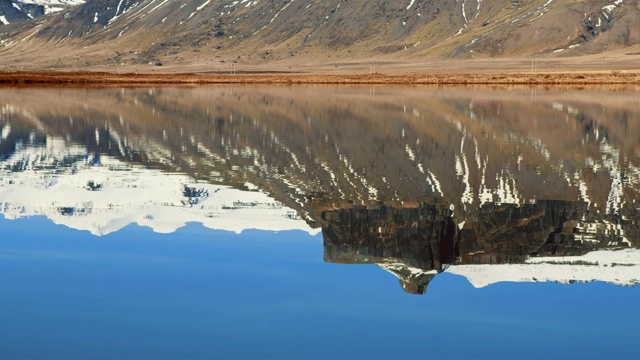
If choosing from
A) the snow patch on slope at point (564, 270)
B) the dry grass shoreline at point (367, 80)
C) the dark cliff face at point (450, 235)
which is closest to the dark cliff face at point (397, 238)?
the dark cliff face at point (450, 235)

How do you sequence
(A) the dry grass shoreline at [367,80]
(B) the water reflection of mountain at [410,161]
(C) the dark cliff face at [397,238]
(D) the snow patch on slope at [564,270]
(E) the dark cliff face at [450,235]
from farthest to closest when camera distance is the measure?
(A) the dry grass shoreline at [367,80] → (B) the water reflection of mountain at [410,161] → (E) the dark cliff face at [450,235] → (C) the dark cliff face at [397,238] → (D) the snow patch on slope at [564,270]

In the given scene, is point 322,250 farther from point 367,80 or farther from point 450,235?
point 367,80

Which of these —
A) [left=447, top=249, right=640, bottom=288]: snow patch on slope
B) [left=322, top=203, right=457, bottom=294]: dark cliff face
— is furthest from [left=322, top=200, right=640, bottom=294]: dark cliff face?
[left=447, top=249, right=640, bottom=288]: snow patch on slope

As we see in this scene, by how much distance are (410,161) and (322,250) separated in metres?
12.2

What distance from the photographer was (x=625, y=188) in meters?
21.6

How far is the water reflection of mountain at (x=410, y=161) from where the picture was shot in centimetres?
1647

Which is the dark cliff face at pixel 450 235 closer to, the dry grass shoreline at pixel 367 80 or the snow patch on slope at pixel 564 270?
the snow patch on slope at pixel 564 270

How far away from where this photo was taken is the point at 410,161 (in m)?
27.1

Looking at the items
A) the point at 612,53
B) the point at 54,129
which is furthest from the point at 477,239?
the point at 612,53

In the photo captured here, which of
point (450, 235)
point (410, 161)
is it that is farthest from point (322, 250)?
point (410, 161)

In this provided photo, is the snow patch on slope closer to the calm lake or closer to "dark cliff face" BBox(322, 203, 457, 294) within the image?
the calm lake

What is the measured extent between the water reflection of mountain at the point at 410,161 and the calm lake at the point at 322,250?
0.10 metres

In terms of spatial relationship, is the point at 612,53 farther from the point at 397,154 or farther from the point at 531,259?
the point at 531,259

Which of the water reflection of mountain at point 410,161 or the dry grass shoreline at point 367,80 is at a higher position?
the water reflection of mountain at point 410,161
